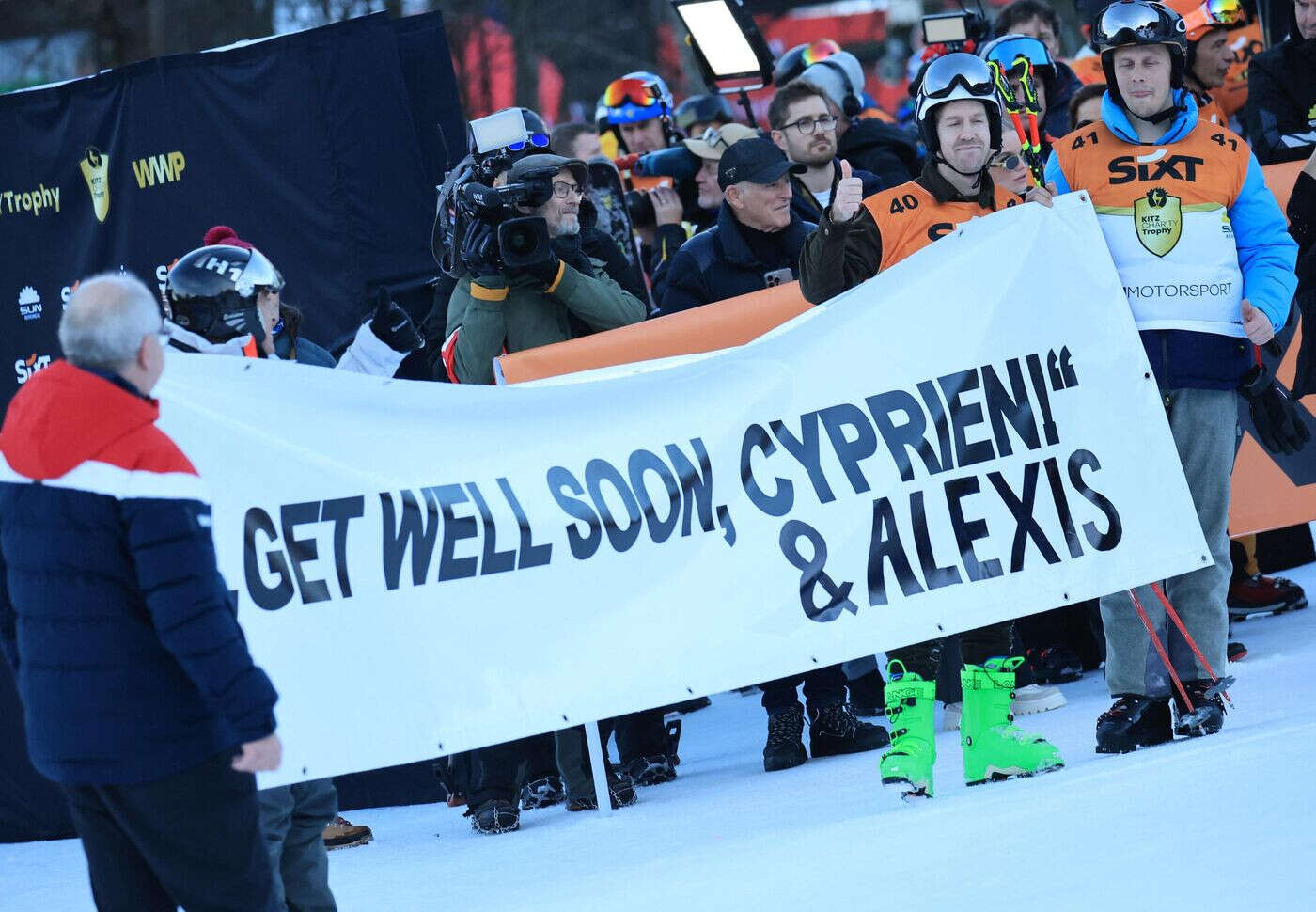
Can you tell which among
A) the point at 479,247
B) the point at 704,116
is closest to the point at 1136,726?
the point at 479,247

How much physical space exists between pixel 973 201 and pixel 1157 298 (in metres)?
0.67

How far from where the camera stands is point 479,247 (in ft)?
22.7

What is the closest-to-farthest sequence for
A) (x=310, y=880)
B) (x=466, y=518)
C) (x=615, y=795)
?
(x=310, y=880)
(x=466, y=518)
(x=615, y=795)

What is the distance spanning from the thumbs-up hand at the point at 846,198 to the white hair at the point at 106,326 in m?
2.60

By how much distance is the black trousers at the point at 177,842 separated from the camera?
4059 mm

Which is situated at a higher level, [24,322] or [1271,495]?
[24,322]

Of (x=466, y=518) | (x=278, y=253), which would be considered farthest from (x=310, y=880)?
(x=278, y=253)

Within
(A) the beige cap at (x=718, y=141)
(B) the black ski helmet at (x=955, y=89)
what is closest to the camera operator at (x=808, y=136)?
(A) the beige cap at (x=718, y=141)

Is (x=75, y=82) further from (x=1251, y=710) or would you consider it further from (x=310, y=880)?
(x=1251, y=710)

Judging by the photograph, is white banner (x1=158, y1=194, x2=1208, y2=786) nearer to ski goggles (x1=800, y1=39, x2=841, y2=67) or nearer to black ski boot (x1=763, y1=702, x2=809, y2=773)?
black ski boot (x1=763, y1=702, x2=809, y2=773)

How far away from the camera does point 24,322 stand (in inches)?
325

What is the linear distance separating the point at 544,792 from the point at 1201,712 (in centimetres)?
255

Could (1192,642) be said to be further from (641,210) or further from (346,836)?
(641,210)

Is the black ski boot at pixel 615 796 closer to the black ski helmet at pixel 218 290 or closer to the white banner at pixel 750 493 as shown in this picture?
the white banner at pixel 750 493
